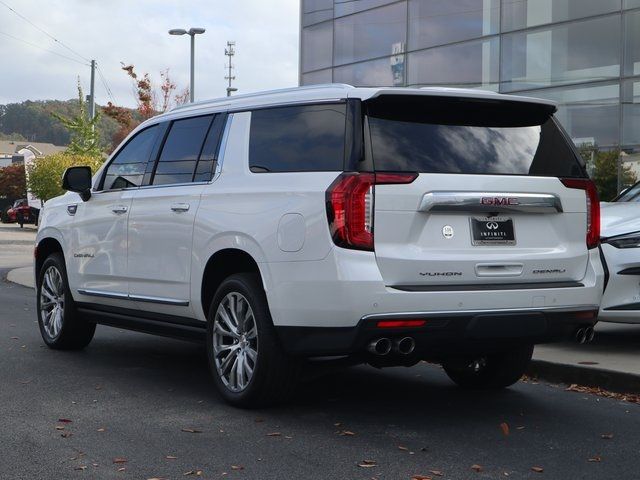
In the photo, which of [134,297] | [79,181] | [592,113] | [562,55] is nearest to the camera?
[134,297]

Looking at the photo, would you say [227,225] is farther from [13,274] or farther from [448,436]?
[13,274]

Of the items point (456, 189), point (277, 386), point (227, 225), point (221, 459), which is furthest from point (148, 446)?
point (456, 189)

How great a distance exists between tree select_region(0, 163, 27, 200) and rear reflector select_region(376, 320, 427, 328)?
8111 cm

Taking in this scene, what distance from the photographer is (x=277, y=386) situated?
6156mm

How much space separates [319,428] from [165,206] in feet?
6.98

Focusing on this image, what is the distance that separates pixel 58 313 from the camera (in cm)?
884

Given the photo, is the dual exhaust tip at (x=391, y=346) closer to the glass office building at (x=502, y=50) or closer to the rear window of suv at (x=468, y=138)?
the rear window of suv at (x=468, y=138)

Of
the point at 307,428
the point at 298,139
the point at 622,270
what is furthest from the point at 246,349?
the point at 622,270

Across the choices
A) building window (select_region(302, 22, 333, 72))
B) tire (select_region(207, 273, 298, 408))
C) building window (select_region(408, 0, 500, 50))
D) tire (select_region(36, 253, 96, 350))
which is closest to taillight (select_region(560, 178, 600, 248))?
tire (select_region(207, 273, 298, 408))

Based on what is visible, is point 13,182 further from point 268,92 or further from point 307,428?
point 307,428

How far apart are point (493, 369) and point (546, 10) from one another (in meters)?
17.0

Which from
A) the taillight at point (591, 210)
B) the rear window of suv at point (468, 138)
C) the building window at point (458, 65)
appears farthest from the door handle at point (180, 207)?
the building window at point (458, 65)

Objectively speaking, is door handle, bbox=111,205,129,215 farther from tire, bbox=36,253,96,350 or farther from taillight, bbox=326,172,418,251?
taillight, bbox=326,172,418,251

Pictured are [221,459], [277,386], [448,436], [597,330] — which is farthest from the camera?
[597,330]
